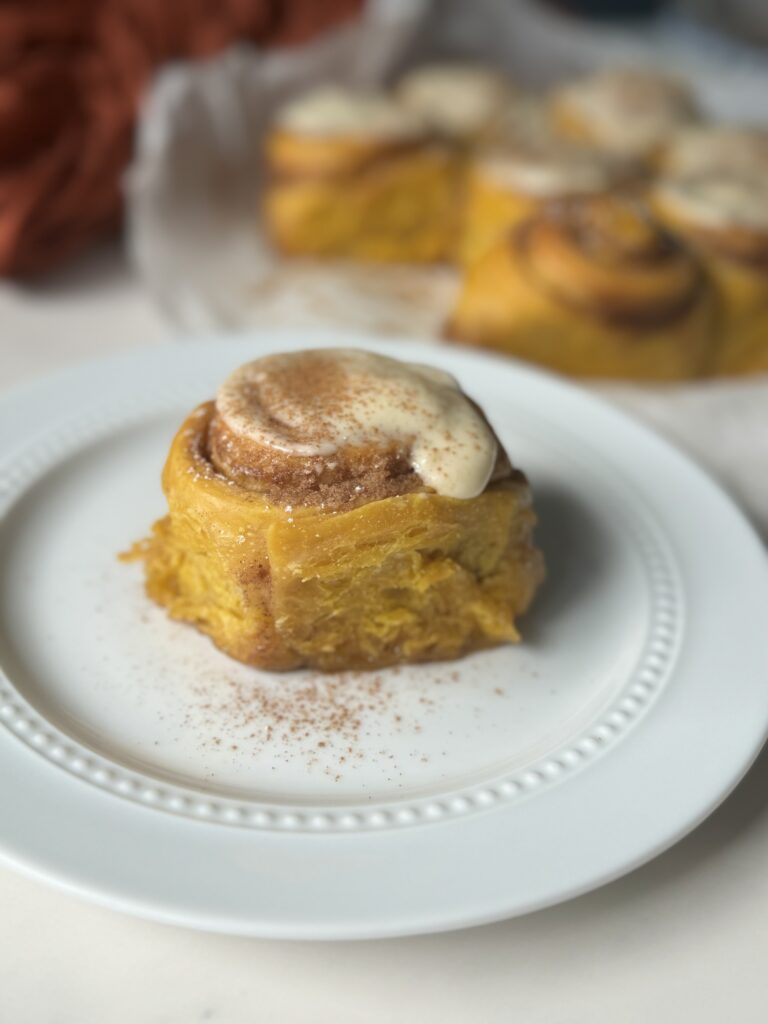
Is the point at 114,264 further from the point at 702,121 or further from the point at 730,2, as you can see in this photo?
the point at 730,2

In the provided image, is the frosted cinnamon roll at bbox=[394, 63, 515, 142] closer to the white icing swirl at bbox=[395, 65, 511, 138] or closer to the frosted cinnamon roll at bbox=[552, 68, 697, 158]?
the white icing swirl at bbox=[395, 65, 511, 138]

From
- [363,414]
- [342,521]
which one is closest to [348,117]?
[363,414]

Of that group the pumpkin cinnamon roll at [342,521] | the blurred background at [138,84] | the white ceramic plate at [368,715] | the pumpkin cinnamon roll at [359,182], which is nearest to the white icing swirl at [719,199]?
the pumpkin cinnamon roll at [359,182]

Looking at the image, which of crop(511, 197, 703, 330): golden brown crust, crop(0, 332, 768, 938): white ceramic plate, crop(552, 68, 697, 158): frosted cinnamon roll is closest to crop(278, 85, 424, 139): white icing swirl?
crop(552, 68, 697, 158): frosted cinnamon roll

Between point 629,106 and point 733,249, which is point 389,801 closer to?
point 733,249

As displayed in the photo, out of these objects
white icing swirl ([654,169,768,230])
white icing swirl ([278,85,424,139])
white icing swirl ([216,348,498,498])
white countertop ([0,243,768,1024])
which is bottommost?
white countertop ([0,243,768,1024])
